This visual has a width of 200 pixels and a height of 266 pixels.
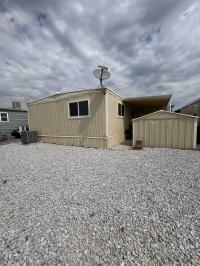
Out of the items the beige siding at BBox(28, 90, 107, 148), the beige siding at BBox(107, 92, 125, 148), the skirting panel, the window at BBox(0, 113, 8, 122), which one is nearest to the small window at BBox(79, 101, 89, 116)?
→ the beige siding at BBox(28, 90, 107, 148)

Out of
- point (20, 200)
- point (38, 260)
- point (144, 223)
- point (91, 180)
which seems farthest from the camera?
point (91, 180)

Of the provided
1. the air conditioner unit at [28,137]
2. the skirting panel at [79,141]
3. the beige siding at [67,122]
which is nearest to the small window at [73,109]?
the beige siding at [67,122]

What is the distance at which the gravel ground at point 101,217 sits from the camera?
1677 millimetres

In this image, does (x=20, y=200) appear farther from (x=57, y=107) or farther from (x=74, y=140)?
(x=57, y=107)

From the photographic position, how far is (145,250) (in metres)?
1.69

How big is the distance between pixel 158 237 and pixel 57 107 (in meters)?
8.02

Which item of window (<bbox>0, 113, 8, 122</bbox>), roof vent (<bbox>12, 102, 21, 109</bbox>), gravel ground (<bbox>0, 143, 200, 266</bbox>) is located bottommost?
gravel ground (<bbox>0, 143, 200, 266</bbox>)

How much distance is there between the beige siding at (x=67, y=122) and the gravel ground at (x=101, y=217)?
3383 mm

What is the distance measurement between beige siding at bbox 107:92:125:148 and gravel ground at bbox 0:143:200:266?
3.47 m

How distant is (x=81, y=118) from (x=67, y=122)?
108 centimetres

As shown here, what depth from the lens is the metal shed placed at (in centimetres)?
636

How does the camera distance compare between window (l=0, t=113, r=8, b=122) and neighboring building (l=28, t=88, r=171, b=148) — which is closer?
neighboring building (l=28, t=88, r=171, b=148)

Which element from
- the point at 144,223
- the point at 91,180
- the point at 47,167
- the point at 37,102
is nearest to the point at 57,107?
the point at 37,102

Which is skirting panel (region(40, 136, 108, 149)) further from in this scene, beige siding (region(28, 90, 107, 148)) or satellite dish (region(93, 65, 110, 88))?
satellite dish (region(93, 65, 110, 88))
